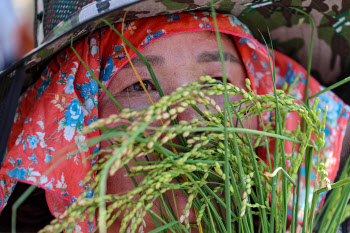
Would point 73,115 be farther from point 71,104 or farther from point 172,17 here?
point 172,17

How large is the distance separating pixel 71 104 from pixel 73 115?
0.03 metres

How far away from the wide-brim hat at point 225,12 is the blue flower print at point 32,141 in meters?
0.10

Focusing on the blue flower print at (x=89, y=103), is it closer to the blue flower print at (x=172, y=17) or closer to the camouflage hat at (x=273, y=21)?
the camouflage hat at (x=273, y=21)

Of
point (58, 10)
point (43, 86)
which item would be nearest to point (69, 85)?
point (43, 86)

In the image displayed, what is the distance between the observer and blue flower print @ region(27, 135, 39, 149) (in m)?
0.97

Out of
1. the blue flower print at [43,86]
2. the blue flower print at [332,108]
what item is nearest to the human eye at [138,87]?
the blue flower print at [43,86]

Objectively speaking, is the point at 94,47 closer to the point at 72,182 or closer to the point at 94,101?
the point at 94,101

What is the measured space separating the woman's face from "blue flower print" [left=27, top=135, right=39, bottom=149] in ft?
0.61

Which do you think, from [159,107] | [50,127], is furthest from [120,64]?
[159,107]

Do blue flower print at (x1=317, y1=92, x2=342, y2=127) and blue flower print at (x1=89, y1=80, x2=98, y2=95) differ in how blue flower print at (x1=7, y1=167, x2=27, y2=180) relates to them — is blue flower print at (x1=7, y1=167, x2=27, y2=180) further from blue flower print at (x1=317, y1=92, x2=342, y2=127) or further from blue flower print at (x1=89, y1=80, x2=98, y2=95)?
blue flower print at (x1=317, y1=92, x2=342, y2=127)

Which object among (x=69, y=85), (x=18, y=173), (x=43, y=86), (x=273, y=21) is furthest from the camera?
(x=273, y=21)

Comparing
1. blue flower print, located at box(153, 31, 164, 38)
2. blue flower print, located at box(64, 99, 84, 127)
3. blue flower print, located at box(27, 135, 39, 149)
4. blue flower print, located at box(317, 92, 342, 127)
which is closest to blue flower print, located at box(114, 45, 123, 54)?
blue flower print, located at box(153, 31, 164, 38)

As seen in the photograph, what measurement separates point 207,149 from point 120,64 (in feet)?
1.48

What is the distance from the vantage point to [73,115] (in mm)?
1000
